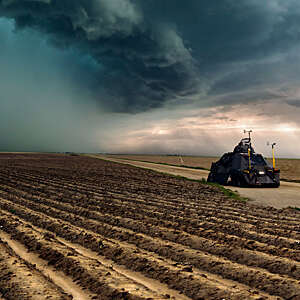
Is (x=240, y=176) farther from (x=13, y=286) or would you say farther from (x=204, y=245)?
(x=13, y=286)

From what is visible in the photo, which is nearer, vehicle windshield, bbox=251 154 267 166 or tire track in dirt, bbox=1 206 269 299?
tire track in dirt, bbox=1 206 269 299

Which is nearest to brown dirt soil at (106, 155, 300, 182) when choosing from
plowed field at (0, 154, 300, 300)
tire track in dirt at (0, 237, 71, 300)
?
plowed field at (0, 154, 300, 300)

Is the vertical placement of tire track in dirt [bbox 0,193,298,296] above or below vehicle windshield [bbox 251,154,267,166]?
below

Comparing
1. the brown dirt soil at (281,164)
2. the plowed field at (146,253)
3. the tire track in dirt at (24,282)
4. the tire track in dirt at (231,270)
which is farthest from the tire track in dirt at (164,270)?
the brown dirt soil at (281,164)

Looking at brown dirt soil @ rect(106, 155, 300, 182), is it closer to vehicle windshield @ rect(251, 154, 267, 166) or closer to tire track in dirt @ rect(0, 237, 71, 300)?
vehicle windshield @ rect(251, 154, 267, 166)

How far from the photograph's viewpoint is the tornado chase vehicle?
17.2 meters

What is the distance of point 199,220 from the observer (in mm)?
8078

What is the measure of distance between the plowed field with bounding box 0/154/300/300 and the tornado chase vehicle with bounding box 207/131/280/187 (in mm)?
7519

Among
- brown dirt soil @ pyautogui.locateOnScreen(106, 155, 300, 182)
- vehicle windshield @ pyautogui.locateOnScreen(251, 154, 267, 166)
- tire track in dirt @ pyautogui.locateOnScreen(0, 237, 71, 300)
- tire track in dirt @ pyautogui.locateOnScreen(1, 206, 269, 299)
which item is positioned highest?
vehicle windshield @ pyautogui.locateOnScreen(251, 154, 267, 166)

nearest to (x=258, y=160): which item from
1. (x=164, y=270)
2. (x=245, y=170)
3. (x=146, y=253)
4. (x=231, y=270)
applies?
(x=245, y=170)

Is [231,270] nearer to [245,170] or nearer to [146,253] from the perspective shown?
[146,253]

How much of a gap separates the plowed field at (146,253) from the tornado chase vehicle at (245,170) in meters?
7.52

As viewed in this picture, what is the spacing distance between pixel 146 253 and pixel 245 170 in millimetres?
13253

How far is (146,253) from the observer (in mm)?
5391
